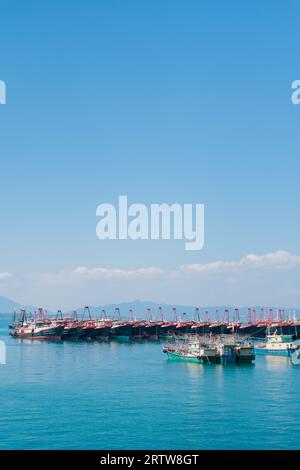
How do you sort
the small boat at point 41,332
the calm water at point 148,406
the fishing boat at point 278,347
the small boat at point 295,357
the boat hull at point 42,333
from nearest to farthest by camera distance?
the calm water at point 148,406
the small boat at point 295,357
the fishing boat at point 278,347
the boat hull at point 42,333
the small boat at point 41,332

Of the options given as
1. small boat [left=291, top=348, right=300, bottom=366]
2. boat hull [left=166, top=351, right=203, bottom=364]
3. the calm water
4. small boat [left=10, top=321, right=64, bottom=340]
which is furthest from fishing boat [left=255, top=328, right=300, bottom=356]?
small boat [left=10, top=321, right=64, bottom=340]

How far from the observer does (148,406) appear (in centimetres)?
5519

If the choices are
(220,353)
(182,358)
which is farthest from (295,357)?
(182,358)

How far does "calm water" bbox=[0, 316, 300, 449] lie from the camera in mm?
43081

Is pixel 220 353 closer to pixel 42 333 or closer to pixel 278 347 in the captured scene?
pixel 278 347

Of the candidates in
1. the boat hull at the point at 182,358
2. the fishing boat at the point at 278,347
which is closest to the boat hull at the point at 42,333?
the fishing boat at the point at 278,347

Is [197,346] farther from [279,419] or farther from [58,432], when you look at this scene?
[58,432]

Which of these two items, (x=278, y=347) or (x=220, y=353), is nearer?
(x=220, y=353)

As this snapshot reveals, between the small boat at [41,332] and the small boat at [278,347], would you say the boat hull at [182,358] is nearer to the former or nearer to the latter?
the small boat at [278,347]

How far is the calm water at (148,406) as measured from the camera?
141ft

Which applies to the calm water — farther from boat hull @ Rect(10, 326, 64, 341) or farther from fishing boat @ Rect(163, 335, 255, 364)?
boat hull @ Rect(10, 326, 64, 341)
